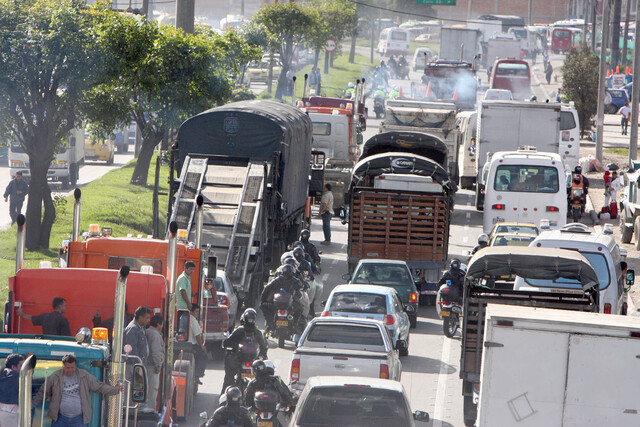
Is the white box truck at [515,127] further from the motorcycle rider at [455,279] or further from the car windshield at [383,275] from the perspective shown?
the motorcycle rider at [455,279]

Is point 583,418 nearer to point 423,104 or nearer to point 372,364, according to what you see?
point 372,364

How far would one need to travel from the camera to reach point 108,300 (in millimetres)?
11836

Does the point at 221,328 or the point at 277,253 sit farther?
the point at 277,253

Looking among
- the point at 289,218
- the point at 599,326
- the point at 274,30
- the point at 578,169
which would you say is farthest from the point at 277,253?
the point at 274,30

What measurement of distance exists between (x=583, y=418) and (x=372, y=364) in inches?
153

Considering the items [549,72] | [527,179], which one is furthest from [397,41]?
[527,179]

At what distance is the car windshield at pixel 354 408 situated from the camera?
10891mm

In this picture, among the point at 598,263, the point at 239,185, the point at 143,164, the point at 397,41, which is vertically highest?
the point at 397,41

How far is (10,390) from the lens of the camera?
940cm

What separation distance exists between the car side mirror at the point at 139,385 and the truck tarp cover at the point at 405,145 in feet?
67.2

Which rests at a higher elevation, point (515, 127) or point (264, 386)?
point (515, 127)

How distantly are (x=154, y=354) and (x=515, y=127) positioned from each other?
23.6 meters

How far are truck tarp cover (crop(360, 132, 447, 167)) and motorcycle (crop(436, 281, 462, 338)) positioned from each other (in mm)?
10934

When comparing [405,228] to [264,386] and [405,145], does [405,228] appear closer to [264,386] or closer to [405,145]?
[405,145]
